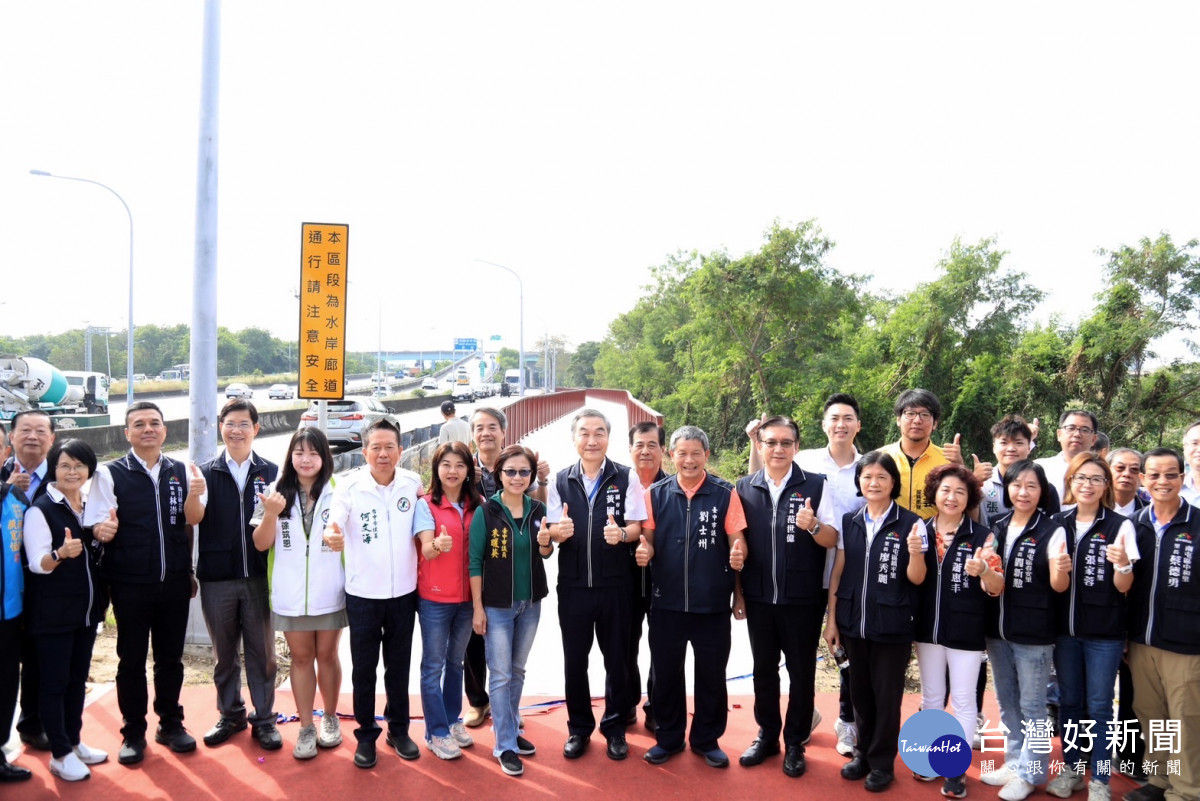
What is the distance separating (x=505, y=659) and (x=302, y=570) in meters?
1.09

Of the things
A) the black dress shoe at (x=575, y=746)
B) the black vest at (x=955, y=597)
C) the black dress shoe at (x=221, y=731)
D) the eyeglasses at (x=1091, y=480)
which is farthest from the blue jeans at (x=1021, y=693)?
the black dress shoe at (x=221, y=731)

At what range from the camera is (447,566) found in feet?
13.2

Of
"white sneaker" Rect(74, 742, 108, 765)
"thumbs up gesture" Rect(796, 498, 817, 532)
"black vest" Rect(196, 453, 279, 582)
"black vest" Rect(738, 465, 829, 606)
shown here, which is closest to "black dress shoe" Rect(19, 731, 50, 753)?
"white sneaker" Rect(74, 742, 108, 765)

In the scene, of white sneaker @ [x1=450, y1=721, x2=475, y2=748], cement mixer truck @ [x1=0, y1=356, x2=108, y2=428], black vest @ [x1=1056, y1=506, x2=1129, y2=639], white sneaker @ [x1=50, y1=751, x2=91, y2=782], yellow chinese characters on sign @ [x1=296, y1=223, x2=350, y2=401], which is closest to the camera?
black vest @ [x1=1056, y1=506, x2=1129, y2=639]

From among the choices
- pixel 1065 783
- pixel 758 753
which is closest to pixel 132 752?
pixel 758 753

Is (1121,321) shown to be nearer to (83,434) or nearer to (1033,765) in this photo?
(1033,765)

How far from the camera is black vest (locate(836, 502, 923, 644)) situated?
372 centimetres

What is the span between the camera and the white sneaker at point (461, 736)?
420 centimetres

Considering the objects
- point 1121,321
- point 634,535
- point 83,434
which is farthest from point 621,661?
point 1121,321

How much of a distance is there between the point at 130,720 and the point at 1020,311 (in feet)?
71.4

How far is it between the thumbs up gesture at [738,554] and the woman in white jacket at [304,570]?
1.94m

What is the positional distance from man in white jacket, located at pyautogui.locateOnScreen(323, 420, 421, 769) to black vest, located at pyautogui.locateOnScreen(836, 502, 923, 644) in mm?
2147

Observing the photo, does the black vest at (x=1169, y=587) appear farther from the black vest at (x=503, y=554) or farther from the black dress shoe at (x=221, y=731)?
the black dress shoe at (x=221, y=731)

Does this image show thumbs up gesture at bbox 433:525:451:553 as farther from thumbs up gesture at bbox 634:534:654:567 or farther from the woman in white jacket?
thumbs up gesture at bbox 634:534:654:567
